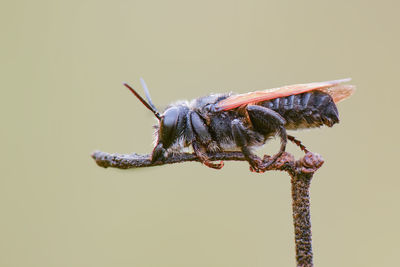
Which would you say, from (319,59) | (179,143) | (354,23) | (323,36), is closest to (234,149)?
(179,143)

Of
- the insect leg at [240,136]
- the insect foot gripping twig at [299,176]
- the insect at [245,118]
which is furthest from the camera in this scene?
the insect at [245,118]

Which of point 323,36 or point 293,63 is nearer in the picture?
point 293,63

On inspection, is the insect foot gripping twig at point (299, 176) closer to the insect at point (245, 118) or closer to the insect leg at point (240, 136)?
the insect leg at point (240, 136)

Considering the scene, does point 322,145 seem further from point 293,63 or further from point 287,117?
point 287,117

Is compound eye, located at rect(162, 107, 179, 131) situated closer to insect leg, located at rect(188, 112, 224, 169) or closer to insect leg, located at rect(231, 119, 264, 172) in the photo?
insect leg, located at rect(188, 112, 224, 169)

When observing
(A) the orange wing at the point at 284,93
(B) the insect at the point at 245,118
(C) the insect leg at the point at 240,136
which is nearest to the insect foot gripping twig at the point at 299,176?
(C) the insect leg at the point at 240,136

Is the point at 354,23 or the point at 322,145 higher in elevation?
the point at 354,23
